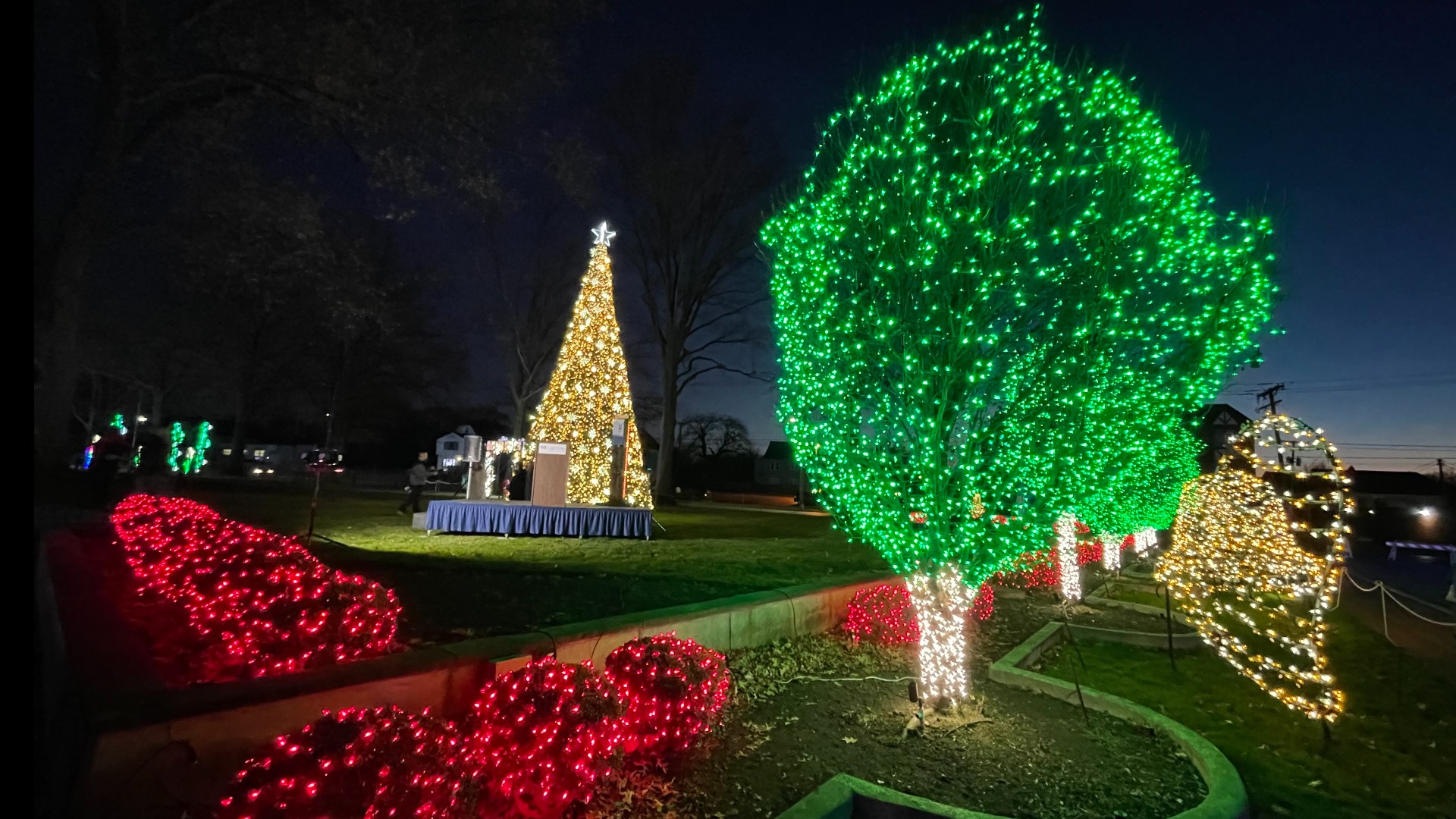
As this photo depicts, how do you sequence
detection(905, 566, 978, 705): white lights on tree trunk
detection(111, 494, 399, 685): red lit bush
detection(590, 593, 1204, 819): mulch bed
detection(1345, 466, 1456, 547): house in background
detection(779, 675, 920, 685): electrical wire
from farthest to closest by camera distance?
detection(1345, 466, 1456, 547): house in background
detection(779, 675, 920, 685): electrical wire
detection(905, 566, 978, 705): white lights on tree trunk
detection(111, 494, 399, 685): red lit bush
detection(590, 593, 1204, 819): mulch bed

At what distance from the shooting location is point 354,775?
2572 millimetres

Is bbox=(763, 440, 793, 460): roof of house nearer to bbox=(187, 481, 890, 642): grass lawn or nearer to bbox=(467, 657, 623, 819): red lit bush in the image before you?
bbox=(187, 481, 890, 642): grass lawn

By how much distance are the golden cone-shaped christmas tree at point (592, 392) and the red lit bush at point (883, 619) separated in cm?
962

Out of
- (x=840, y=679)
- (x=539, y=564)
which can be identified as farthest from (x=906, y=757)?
(x=539, y=564)

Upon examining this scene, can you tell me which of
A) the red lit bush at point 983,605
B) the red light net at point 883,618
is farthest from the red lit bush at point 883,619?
the red lit bush at point 983,605

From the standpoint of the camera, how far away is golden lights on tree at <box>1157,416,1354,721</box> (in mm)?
5398

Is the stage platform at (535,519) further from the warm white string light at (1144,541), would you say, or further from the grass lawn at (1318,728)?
the warm white string light at (1144,541)

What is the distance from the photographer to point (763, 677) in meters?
5.63

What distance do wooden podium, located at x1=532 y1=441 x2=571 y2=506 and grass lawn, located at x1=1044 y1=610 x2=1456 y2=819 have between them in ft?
34.1

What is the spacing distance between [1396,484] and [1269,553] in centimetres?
5718

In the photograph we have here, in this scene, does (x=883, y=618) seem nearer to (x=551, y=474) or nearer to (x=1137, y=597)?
(x=1137, y=597)

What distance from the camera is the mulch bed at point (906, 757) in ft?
12.3

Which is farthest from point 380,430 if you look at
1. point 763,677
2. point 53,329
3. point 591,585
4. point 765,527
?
point 763,677

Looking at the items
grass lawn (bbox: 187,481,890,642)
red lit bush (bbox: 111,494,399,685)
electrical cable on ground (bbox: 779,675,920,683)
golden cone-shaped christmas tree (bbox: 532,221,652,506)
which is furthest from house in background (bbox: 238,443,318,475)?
electrical cable on ground (bbox: 779,675,920,683)
